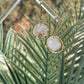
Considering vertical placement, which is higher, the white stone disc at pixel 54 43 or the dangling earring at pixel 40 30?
the dangling earring at pixel 40 30

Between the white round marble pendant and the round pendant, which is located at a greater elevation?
the white round marble pendant

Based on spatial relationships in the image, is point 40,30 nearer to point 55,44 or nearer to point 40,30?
point 40,30

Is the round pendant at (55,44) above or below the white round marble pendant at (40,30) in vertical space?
below

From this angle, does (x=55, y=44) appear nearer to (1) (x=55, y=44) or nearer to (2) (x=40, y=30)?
(1) (x=55, y=44)

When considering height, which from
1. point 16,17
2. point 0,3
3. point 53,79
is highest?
point 0,3

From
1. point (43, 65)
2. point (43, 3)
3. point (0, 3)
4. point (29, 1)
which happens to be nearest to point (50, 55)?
point (43, 65)

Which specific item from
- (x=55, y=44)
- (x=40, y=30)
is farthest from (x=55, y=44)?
(x=40, y=30)

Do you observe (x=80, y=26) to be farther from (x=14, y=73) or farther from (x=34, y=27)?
(x=14, y=73)

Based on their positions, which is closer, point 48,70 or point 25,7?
point 48,70
